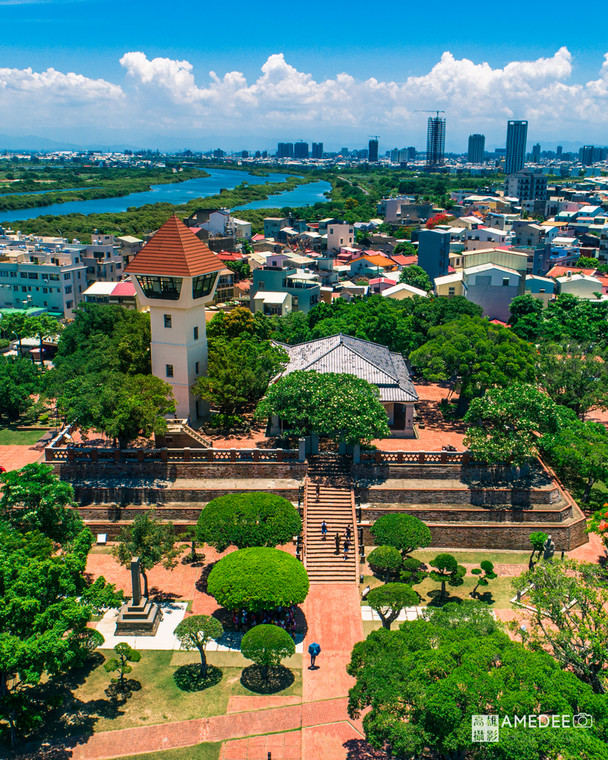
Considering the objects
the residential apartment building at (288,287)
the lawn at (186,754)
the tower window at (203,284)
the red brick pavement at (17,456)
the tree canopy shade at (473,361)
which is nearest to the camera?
the lawn at (186,754)

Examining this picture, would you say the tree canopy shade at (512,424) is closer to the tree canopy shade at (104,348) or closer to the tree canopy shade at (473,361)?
the tree canopy shade at (473,361)

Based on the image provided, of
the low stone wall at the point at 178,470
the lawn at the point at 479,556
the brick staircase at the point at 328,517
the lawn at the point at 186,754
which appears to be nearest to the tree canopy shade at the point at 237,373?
the low stone wall at the point at 178,470

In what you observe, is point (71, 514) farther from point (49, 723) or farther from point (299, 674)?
point (299, 674)

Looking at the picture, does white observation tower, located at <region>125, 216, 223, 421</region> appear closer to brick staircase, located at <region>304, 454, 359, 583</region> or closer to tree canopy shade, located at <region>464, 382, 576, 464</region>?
brick staircase, located at <region>304, 454, 359, 583</region>

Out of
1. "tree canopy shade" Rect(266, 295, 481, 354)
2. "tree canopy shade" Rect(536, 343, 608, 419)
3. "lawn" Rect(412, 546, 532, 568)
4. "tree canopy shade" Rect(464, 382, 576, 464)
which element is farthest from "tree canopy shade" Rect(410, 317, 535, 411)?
"lawn" Rect(412, 546, 532, 568)

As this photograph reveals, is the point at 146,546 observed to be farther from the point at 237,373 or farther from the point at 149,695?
the point at 237,373

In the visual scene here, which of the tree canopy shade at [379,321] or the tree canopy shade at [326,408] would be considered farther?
the tree canopy shade at [379,321]

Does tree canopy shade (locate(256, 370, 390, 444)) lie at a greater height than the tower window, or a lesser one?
lesser
